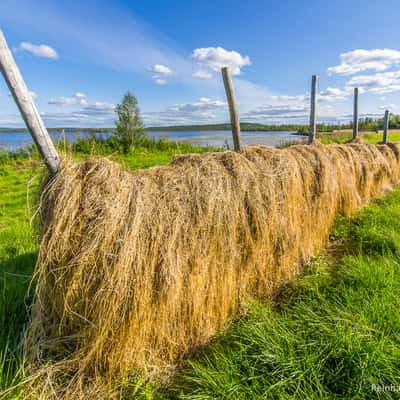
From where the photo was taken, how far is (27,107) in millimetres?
1257

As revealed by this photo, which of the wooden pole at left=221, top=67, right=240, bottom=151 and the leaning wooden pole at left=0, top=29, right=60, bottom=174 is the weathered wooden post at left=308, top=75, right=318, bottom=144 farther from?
the leaning wooden pole at left=0, top=29, right=60, bottom=174

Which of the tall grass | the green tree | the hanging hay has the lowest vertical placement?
the tall grass

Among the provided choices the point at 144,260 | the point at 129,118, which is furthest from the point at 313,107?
the point at 129,118

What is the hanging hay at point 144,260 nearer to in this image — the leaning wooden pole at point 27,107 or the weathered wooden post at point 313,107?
the leaning wooden pole at point 27,107

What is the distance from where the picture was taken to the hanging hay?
1296 mm

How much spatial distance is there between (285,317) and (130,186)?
5.10ft

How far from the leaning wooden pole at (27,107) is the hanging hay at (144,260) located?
11 centimetres

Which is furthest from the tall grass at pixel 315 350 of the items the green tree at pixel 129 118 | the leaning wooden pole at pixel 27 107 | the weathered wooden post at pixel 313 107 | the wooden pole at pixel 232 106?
the green tree at pixel 129 118

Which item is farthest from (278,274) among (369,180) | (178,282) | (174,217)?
(369,180)

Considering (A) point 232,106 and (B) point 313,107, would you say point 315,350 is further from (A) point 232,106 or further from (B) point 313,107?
(B) point 313,107

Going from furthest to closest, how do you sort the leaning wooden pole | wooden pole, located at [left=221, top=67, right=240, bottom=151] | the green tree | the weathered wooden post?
the green tree → the weathered wooden post → wooden pole, located at [left=221, top=67, right=240, bottom=151] → the leaning wooden pole

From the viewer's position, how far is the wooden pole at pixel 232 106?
8.46ft

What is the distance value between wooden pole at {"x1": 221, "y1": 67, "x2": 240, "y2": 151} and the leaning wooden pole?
72.7 inches

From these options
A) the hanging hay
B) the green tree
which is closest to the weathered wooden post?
the hanging hay
